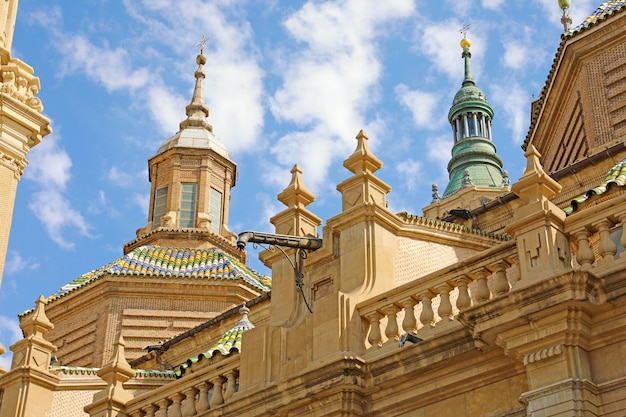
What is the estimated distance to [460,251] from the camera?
51.9ft

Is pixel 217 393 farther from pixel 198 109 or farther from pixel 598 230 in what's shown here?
pixel 198 109

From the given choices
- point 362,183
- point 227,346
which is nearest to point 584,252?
point 362,183

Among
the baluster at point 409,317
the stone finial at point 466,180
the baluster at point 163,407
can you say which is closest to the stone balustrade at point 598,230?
the baluster at point 409,317

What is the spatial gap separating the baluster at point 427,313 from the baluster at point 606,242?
84.7 inches

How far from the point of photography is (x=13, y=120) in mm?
20359

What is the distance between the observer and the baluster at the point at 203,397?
1430cm

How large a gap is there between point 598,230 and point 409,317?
2444mm

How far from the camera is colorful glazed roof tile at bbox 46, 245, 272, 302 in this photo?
27812mm

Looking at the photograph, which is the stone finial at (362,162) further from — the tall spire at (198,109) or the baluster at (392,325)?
the tall spire at (198,109)

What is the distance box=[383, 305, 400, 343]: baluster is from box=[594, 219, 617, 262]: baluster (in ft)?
8.78

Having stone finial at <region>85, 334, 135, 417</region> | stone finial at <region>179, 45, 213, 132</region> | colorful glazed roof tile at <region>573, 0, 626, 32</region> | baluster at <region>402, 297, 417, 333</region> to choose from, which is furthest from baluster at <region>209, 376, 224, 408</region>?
stone finial at <region>179, 45, 213, 132</region>

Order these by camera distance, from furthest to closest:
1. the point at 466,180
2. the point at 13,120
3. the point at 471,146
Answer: the point at 471,146 → the point at 466,180 → the point at 13,120

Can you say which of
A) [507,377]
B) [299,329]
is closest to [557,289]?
[507,377]

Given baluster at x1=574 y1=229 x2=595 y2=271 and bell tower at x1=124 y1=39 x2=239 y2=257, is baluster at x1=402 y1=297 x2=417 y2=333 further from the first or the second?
bell tower at x1=124 y1=39 x2=239 y2=257
